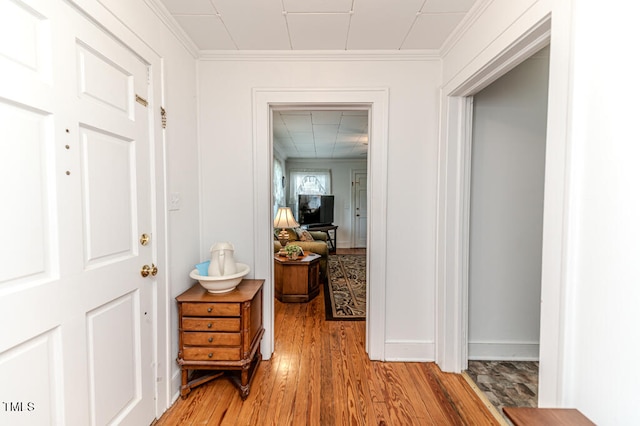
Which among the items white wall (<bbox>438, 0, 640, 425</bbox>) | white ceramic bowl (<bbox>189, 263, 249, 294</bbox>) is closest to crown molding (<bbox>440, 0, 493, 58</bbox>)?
white wall (<bbox>438, 0, 640, 425</bbox>)

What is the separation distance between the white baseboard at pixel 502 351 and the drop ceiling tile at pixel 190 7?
3085 millimetres

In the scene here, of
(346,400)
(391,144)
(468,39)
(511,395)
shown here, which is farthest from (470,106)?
(346,400)

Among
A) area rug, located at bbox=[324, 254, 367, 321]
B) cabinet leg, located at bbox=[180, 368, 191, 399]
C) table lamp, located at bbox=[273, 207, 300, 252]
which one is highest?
table lamp, located at bbox=[273, 207, 300, 252]

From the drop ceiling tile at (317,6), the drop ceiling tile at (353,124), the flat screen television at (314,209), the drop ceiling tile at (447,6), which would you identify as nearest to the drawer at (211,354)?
the drop ceiling tile at (317,6)

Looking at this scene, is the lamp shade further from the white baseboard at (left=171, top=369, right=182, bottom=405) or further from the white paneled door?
the white paneled door

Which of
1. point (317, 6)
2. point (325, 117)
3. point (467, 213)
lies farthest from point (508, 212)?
point (325, 117)

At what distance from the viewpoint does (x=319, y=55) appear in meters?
2.12

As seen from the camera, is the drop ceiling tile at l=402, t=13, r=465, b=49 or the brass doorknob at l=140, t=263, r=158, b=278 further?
the drop ceiling tile at l=402, t=13, r=465, b=49

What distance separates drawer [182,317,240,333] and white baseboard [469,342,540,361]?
6.30 feet

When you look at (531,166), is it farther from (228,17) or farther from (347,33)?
(228,17)

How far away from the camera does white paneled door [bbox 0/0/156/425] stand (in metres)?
0.88

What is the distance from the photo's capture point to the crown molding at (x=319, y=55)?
211 cm

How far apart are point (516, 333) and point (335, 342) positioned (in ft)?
5.01

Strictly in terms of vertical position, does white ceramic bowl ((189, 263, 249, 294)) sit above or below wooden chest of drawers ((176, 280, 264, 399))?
above
